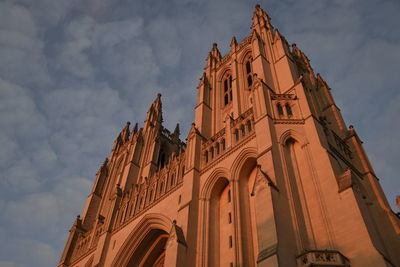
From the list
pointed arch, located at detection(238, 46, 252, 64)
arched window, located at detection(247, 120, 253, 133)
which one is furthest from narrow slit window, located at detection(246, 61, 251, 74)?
arched window, located at detection(247, 120, 253, 133)

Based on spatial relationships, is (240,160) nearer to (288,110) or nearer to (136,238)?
(288,110)

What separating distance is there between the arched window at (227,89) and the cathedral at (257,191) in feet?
0.38

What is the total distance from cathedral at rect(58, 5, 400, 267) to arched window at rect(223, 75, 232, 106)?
114 millimetres

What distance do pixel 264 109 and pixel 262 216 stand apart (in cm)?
672

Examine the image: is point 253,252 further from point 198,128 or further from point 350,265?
point 198,128

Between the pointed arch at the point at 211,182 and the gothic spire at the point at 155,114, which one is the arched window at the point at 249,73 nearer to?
the pointed arch at the point at 211,182

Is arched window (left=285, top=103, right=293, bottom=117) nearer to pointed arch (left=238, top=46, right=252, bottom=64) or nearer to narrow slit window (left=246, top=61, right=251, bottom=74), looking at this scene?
narrow slit window (left=246, top=61, right=251, bottom=74)

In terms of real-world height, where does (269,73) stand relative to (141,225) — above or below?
above

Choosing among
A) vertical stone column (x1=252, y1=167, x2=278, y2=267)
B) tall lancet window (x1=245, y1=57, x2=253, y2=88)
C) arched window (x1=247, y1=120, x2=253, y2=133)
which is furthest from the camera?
tall lancet window (x1=245, y1=57, x2=253, y2=88)

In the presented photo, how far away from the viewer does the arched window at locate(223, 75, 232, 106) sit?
93.7 feet

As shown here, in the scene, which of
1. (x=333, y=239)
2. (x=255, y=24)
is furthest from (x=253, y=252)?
(x=255, y=24)

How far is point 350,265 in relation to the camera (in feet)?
39.9

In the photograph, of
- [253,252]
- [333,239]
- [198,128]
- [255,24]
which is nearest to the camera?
[333,239]

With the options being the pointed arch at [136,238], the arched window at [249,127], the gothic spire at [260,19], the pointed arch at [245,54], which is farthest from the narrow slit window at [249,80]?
the pointed arch at [136,238]
